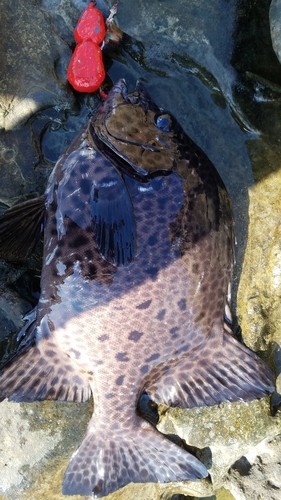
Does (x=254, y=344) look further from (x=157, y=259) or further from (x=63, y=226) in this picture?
(x=63, y=226)

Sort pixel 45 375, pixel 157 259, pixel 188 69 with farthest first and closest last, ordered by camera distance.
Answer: pixel 188 69, pixel 45 375, pixel 157 259

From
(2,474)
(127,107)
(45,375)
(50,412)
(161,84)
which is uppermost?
(161,84)

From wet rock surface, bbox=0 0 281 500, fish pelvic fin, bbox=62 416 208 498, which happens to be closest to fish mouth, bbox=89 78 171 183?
wet rock surface, bbox=0 0 281 500

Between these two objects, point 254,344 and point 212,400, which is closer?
point 212,400

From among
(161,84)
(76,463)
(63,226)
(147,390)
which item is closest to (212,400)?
(147,390)

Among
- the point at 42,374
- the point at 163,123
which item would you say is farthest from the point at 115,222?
the point at 42,374

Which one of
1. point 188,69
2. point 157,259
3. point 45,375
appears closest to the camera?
point 157,259

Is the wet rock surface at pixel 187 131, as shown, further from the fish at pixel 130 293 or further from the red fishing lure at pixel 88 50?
the fish at pixel 130 293

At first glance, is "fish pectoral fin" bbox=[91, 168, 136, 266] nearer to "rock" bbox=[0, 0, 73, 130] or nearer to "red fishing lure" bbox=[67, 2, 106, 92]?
"red fishing lure" bbox=[67, 2, 106, 92]
